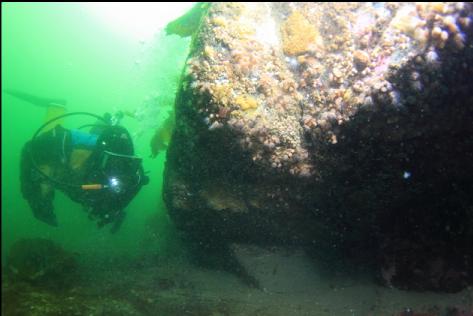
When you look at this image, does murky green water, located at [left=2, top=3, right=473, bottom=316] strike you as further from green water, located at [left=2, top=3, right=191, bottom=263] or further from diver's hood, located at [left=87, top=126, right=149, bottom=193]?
diver's hood, located at [left=87, top=126, right=149, bottom=193]

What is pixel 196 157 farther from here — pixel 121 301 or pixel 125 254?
pixel 125 254

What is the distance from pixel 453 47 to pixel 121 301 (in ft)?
19.6

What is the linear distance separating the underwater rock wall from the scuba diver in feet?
4.97

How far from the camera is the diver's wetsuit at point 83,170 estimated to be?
22.5 feet

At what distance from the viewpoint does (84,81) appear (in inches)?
5207

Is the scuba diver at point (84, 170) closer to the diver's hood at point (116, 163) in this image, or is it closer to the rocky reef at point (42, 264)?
the diver's hood at point (116, 163)

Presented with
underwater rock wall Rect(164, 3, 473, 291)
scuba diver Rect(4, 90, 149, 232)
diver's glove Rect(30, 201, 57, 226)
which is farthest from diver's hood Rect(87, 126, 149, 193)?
underwater rock wall Rect(164, 3, 473, 291)

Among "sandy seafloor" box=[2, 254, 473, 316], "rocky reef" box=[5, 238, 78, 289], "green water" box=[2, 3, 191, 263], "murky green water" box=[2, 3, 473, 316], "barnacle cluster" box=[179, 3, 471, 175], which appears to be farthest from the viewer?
"green water" box=[2, 3, 191, 263]

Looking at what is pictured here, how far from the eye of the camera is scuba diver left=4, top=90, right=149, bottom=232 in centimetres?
685

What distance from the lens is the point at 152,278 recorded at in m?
6.90

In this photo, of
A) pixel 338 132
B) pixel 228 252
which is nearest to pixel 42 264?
pixel 228 252

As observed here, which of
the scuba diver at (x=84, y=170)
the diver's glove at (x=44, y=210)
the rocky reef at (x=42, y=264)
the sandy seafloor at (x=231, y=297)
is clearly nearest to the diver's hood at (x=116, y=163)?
the scuba diver at (x=84, y=170)

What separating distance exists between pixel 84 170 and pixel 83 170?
4cm

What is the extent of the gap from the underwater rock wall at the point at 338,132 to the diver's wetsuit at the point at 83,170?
1.51 metres
